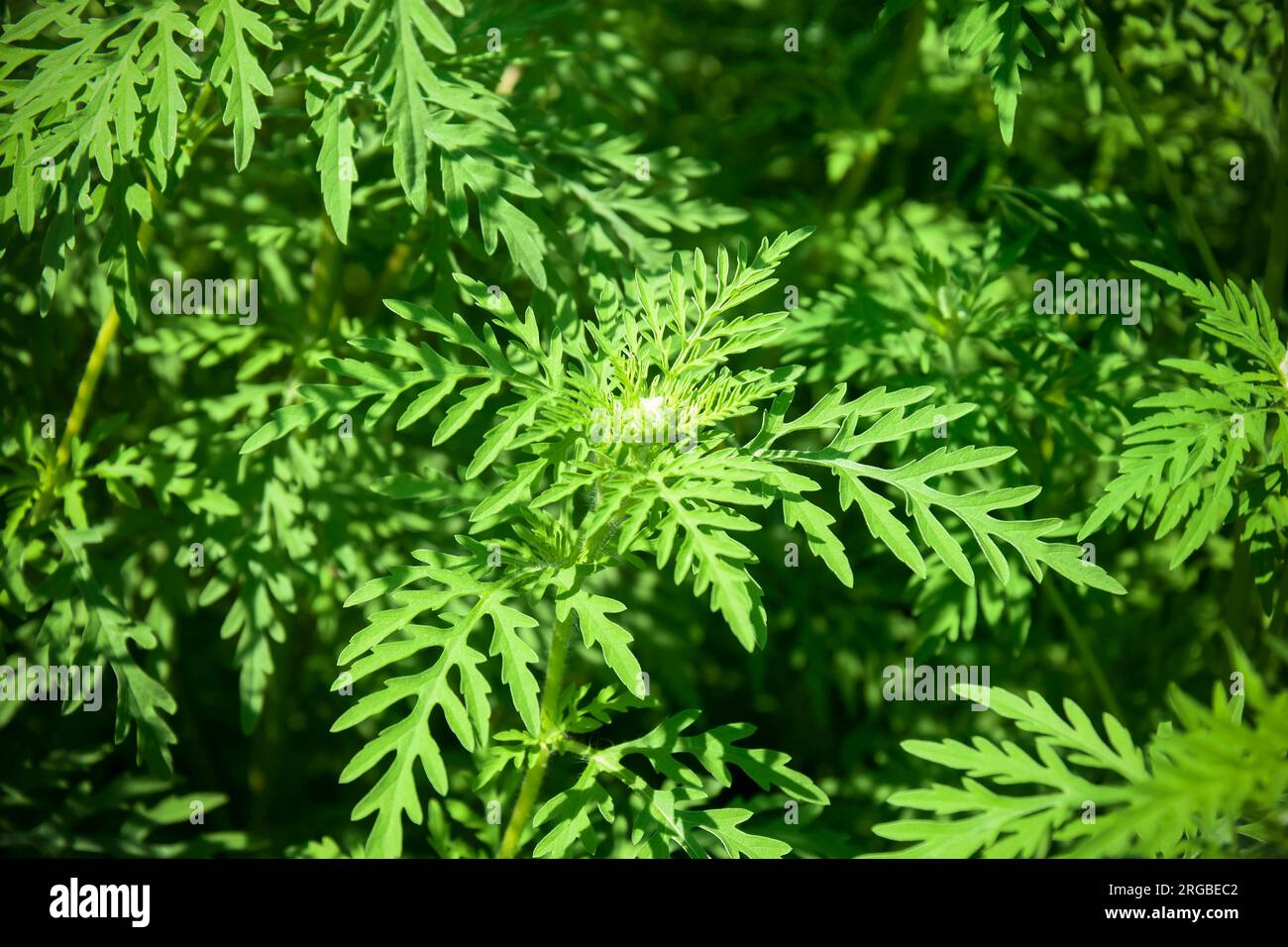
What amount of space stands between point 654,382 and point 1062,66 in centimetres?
221

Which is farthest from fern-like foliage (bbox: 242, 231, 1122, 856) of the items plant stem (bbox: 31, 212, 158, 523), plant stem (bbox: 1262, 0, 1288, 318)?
plant stem (bbox: 1262, 0, 1288, 318)

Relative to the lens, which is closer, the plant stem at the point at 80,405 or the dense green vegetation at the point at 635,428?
the dense green vegetation at the point at 635,428

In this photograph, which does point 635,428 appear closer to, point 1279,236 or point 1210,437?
point 1210,437

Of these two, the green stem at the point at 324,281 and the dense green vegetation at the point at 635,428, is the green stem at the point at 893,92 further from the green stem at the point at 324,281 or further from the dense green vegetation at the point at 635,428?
the green stem at the point at 324,281

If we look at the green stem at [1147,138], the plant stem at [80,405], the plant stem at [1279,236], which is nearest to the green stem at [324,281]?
the plant stem at [80,405]

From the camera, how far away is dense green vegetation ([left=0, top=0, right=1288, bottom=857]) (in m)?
1.77

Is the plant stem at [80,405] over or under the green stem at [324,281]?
under

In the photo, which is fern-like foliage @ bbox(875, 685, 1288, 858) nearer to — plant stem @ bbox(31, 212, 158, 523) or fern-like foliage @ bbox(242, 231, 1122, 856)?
fern-like foliage @ bbox(242, 231, 1122, 856)

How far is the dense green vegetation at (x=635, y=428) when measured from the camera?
1.77 m

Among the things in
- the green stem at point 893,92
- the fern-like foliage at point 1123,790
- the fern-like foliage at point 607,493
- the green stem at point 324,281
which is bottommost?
the fern-like foliage at point 1123,790

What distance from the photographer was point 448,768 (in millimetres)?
2641

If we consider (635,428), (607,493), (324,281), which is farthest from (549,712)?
(324,281)

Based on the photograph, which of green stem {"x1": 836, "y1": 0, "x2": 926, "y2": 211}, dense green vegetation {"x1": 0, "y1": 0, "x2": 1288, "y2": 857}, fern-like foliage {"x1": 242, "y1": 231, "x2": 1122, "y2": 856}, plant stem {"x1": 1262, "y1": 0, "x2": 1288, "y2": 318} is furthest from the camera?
green stem {"x1": 836, "y1": 0, "x2": 926, "y2": 211}

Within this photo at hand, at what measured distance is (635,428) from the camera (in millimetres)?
1764
